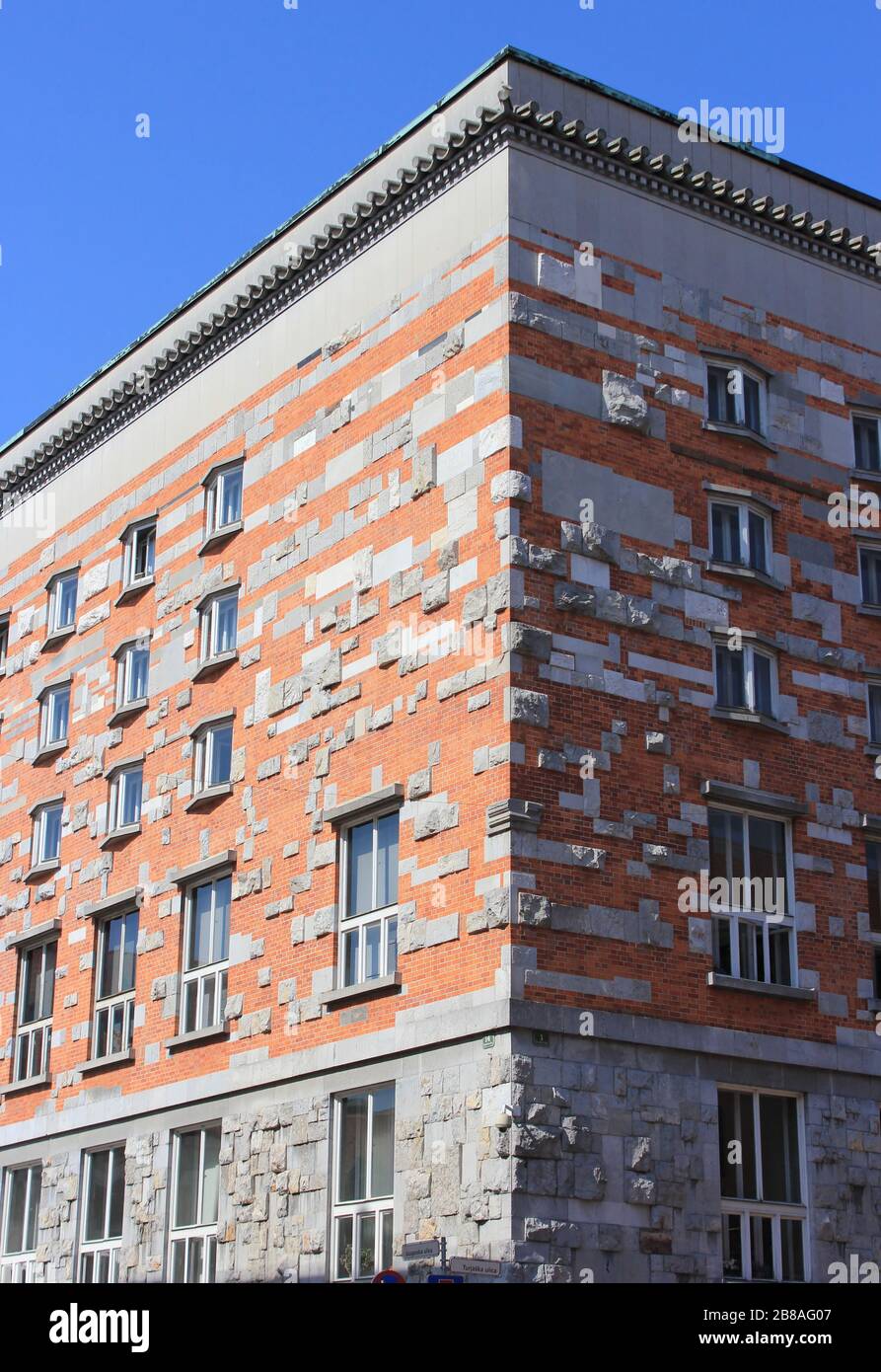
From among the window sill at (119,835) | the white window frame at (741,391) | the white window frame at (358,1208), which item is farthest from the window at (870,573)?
the window sill at (119,835)

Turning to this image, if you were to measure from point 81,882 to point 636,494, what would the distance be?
14042mm

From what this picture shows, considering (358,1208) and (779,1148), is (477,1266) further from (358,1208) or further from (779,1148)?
(779,1148)

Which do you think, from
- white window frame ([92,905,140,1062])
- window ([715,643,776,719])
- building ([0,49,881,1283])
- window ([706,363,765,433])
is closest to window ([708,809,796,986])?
building ([0,49,881,1283])

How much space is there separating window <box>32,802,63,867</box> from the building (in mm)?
1919

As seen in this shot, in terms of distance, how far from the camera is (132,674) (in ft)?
126

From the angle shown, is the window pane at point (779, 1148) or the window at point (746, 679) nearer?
the window pane at point (779, 1148)

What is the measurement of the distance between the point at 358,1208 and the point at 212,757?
30.9ft

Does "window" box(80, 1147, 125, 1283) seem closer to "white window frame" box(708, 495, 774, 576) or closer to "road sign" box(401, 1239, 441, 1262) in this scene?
"road sign" box(401, 1239, 441, 1262)

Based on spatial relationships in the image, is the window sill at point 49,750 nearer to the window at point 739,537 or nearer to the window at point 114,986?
the window at point 114,986

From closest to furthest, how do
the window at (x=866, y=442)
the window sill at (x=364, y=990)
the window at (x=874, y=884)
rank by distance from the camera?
1. the window sill at (x=364, y=990)
2. the window at (x=874, y=884)
3. the window at (x=866, y=442)

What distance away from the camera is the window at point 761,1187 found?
28.4m

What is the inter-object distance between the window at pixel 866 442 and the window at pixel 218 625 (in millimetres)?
11317

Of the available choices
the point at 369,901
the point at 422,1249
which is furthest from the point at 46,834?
Answer: the point at 422,1249
